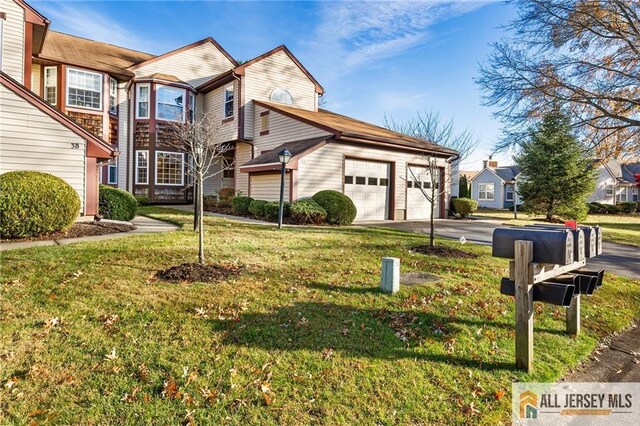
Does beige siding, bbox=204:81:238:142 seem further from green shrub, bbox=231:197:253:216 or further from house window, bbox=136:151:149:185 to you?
green shrub, bbox=231:197:253:216

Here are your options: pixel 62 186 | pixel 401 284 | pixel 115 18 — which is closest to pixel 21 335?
pixel 401 284

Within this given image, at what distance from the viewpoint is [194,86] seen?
893 inches

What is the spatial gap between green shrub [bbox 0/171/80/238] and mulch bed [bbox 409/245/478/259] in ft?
26.1

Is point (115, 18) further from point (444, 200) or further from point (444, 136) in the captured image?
point (444, 200)

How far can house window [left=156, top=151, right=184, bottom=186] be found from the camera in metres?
20.8

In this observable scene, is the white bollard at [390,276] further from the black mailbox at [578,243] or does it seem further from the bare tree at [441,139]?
the bare tree at [441,139]

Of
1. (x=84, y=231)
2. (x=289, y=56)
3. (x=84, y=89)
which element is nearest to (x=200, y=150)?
(x=84, y=231)

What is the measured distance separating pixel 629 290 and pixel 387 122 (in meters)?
19.2

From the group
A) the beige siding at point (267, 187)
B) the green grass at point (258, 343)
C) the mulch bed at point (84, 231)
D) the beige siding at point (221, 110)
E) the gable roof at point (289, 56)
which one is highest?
the gable roof at point (289, 56)

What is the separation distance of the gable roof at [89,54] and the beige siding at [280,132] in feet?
26.6

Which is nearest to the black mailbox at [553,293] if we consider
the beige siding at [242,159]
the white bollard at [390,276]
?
the white bollard at [390,276]

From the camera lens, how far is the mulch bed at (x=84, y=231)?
7.57 m

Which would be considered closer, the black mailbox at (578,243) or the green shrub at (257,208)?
the black mailbox at (578,243)

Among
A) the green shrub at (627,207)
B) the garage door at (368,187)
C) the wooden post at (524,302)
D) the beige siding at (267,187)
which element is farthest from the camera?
the green shrub at (627,207)
